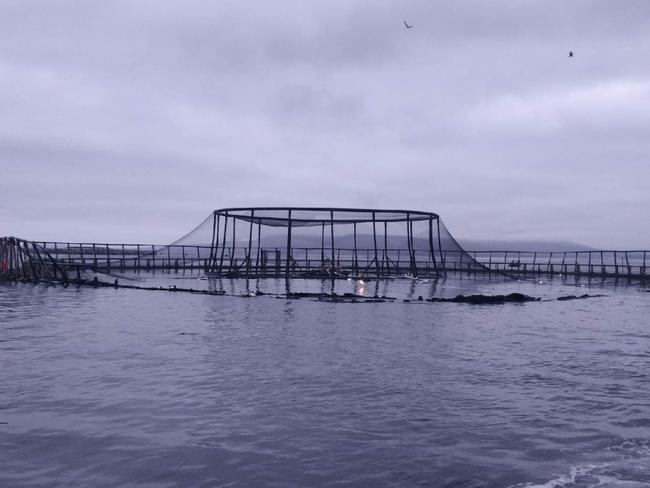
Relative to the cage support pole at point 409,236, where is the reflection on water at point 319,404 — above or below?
below

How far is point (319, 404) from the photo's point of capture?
7570 mm

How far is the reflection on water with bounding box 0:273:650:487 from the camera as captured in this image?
18.1 feet

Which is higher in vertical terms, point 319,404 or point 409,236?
point 409,236

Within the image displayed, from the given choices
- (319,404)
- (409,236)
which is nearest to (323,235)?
(409,236)

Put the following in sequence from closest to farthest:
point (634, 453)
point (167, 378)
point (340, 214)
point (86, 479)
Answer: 1. point (86, 479)
2. point (634, 453)
3. point (167, 378)
4. point (340, 214)

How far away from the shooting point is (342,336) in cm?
1305

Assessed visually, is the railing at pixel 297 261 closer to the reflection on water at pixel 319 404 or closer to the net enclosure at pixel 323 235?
the net enclosure at pixel 323 235

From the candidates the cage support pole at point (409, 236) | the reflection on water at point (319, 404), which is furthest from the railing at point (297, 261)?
the reflection on water at point (319, 404)

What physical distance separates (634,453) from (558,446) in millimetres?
732

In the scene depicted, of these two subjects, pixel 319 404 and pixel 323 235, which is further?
pixel 323 235

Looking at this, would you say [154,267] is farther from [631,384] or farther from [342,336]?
[631,384]

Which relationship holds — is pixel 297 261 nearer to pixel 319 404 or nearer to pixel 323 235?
pixel 323 235

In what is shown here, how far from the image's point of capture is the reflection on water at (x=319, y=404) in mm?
5531

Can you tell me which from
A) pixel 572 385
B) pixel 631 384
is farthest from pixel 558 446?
pixel 631 384
